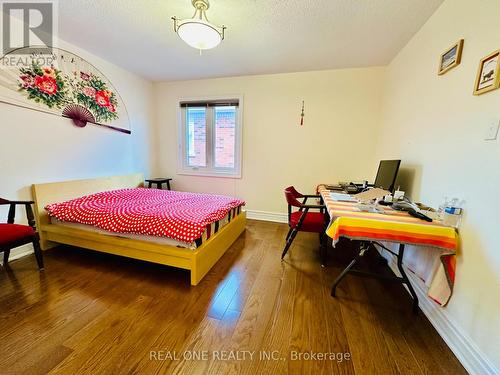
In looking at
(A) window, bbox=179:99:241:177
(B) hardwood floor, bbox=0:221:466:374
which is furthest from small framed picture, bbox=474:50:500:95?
(A) window, bbox=179:99:241:177

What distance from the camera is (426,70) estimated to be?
6.01ft

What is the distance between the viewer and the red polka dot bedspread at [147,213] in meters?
1.78

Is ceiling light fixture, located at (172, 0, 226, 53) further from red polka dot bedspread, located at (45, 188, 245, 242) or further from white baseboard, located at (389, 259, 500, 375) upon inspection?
white baseboard, located at (389, 259, 500, 375)

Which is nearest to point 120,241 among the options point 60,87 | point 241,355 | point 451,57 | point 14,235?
point 14,235

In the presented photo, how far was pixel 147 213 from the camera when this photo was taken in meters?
1.98

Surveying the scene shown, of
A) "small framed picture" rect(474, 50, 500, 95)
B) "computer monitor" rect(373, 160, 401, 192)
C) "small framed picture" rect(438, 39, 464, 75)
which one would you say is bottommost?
"computer monitor" rect(373, 160, 401, 192)

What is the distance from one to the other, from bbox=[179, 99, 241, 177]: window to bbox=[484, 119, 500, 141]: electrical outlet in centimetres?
288

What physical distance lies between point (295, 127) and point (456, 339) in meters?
2.86

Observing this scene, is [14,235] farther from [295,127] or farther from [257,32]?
[295,127]

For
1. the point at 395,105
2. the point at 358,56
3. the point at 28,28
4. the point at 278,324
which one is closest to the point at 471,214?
the point at 278,324

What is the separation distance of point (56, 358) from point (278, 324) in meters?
1.27

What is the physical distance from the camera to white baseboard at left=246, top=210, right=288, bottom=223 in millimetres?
3535

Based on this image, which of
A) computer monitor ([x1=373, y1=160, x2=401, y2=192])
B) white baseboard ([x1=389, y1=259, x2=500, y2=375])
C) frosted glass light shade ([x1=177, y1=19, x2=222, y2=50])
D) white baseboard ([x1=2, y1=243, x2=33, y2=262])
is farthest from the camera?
white baseboard ([x1=2, y1=243, x2=33, y2=262])

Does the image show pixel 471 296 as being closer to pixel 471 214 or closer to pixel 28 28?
pixel 471 214
